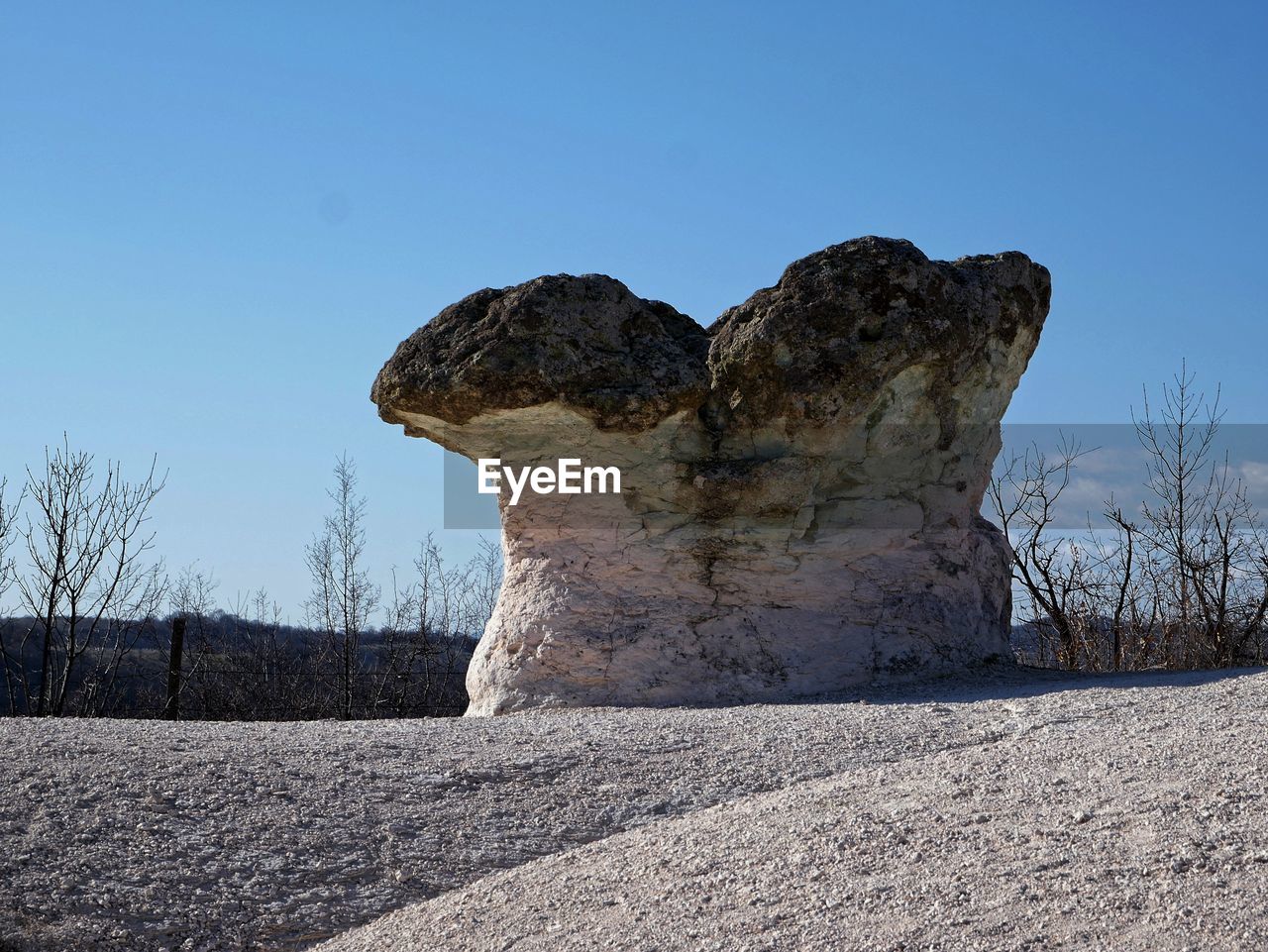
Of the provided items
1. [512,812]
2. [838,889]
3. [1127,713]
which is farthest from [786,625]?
[838,889]

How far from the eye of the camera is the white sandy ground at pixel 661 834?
379 cm

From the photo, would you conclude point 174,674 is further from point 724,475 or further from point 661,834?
point 661,834

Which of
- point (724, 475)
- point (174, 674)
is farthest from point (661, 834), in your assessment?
point (174, 674)

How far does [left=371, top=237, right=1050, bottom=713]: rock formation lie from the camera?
7891 millimetres

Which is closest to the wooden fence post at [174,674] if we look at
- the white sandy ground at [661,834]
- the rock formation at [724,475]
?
the rock formation at [724,475]

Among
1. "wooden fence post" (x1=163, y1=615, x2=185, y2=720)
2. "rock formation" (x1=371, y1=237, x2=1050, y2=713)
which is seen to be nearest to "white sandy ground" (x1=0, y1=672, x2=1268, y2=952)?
"rock formation" (x1=371, y1=237, x2=1050, y2=713)

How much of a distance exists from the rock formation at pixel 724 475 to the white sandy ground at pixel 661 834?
161 cm

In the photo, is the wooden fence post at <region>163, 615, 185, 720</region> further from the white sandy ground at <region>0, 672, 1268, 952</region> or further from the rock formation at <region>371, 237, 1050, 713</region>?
the white sandy ground at <region>0, 672, 1268, 952</region>

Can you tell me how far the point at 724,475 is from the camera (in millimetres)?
8117

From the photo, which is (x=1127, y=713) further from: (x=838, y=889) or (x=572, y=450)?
(x=572, y=450)

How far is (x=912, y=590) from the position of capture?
27.0 feet

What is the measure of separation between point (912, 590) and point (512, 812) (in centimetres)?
397

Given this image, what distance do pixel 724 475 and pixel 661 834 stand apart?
3.63 meters

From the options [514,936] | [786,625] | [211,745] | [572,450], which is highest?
[572,450]
